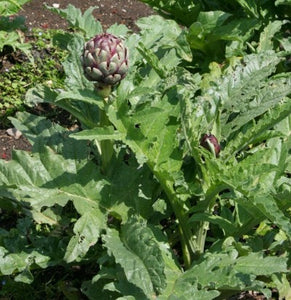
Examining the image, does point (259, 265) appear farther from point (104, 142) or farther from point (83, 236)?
point (104, 142)

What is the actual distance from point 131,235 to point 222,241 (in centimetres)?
36

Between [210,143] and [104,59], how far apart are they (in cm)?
42

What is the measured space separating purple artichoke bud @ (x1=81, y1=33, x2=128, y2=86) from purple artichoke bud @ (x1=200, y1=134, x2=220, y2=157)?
34cm

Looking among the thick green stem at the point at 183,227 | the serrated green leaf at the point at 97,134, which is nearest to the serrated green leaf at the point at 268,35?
the thick green stem at the point at 183,227

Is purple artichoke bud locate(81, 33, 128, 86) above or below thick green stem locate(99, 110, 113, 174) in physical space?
above

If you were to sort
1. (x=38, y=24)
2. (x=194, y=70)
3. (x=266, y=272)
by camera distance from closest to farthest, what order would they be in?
(x=266, y=272) → (x=194, y=70) → (x=38, y=24)

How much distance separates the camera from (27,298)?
2.24 meters

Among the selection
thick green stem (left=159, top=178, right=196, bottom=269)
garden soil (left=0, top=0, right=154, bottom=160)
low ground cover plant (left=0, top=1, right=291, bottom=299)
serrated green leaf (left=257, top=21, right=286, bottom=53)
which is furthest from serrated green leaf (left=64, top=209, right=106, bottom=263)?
garden soil (left=0, top=0, right=154, bottom=160)

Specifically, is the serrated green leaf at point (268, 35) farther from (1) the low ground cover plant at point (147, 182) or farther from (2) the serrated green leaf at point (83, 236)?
(2) the serrated green leaf at point (83, 236)

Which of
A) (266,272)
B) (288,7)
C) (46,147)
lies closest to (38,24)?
(288,7)

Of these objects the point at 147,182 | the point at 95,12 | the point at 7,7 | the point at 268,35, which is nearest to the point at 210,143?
the point at 147,182

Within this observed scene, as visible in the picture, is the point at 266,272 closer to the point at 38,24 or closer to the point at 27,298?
the point at 27,298

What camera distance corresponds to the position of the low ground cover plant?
1771mm

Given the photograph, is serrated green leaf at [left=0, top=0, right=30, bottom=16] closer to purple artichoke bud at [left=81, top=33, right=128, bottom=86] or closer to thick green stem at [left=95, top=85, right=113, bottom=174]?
thick green stem at [left=95, top=85, right=113, bottom=174]
